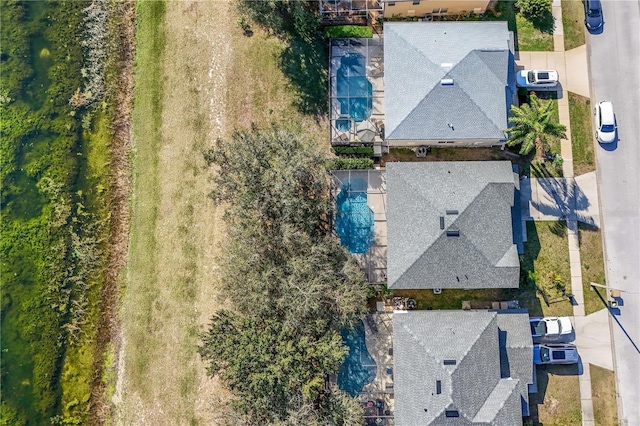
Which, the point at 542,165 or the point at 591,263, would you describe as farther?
the point at 542,165

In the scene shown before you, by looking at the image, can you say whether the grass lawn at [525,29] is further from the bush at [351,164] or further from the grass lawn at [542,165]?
the bush at [351,164]

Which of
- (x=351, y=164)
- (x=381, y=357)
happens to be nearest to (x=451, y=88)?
(x=351, y=164)

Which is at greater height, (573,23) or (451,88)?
(573,23)

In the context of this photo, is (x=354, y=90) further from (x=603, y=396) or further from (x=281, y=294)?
(x=603, y=396)

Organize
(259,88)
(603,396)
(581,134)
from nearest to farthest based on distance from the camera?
1. (603,396)
2. (581,134)
3. (259,88)

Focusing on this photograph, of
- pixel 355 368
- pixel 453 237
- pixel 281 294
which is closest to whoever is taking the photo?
pixel 281 294

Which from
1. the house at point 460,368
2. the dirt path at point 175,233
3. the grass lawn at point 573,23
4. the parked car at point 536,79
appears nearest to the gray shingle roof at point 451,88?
the parked car at point 536,79

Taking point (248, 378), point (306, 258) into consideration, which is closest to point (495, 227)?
point (306, 258)

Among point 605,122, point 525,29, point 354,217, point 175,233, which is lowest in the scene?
point 175,233

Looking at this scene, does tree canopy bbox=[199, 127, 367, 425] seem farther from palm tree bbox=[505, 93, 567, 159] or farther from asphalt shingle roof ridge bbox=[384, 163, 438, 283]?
palm tree bbox=[505, 93, 567, 159]
